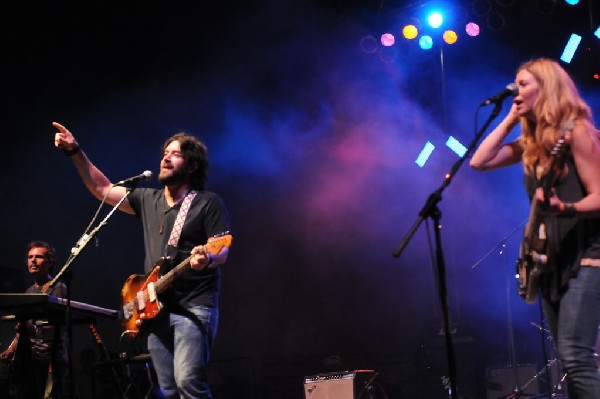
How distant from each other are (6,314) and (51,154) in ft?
18.6

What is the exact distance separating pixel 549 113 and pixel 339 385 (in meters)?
4.66

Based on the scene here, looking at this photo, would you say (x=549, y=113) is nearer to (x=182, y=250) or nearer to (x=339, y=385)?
(x=182, y=250)

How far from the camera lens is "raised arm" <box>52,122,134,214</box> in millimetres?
4445

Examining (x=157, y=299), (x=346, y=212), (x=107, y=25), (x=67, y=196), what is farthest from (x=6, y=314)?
(x=346, y=212)

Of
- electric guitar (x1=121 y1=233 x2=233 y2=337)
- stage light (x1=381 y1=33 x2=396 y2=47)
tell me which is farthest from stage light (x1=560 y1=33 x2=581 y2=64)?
electric guitar (x1=121 y1=233 x2=233 y2=337)

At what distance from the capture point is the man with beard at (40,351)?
490 centimetres

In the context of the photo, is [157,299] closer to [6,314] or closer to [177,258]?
[177,258]

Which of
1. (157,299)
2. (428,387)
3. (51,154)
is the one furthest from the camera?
(51,154)

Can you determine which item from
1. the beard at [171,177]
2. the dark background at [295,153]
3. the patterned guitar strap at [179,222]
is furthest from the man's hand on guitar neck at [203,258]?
the dark background at [295,153]

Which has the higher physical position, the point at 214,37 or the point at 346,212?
the point at 214,37

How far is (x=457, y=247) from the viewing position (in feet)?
34.9

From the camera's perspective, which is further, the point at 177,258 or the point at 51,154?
the point at 51,154

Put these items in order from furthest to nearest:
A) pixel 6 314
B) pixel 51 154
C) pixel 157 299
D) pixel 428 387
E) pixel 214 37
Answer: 1. pixel 214 37
2. pixel 51 154
3. pixel 428 387
4. pixel 6 314
5. pixel 157 299

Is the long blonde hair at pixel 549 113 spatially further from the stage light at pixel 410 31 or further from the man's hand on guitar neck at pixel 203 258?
the stage light at pixel 410 31
